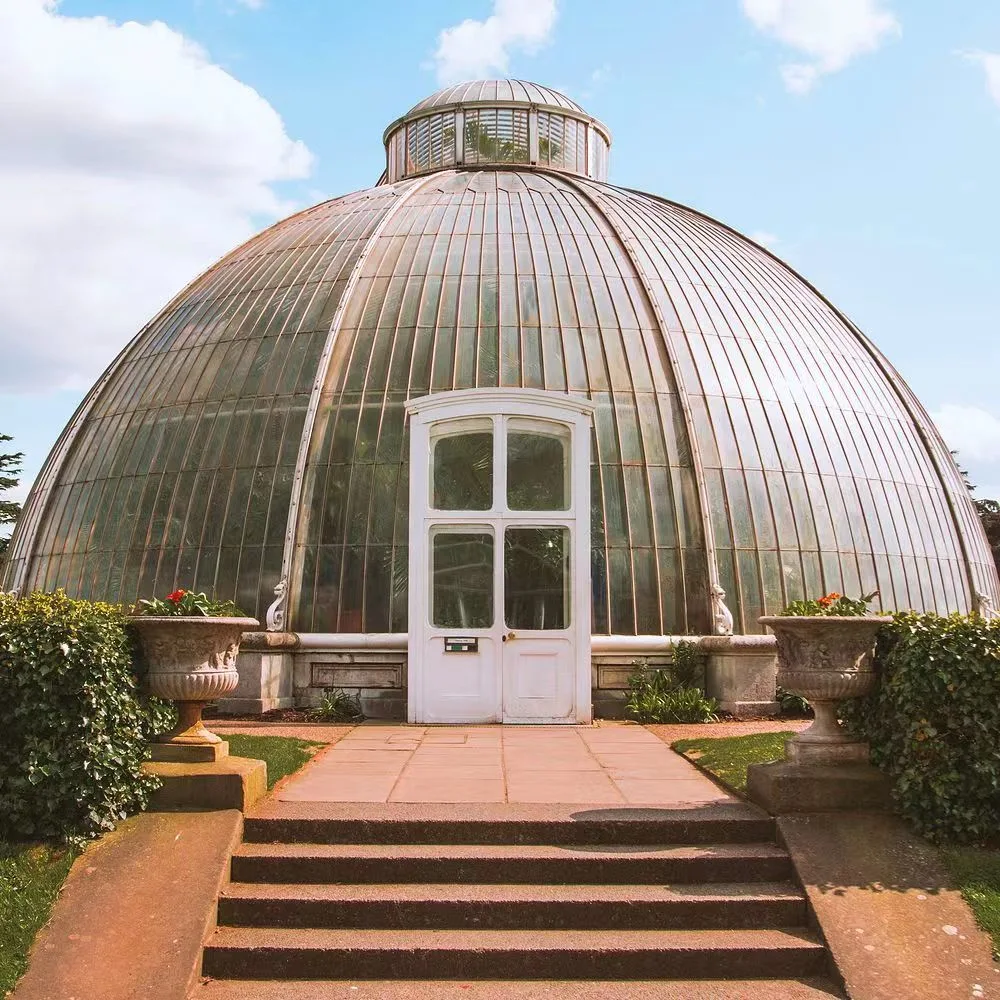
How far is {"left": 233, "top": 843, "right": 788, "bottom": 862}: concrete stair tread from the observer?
740 cm

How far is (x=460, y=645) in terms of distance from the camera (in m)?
14.0

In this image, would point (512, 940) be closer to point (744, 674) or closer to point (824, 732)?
point (824, 732)

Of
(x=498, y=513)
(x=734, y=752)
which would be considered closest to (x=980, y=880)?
(x=734, y=752)

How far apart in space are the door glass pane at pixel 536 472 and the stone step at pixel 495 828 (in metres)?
6.69

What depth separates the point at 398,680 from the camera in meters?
15.0

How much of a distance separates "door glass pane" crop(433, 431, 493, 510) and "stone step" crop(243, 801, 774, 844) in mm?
6622

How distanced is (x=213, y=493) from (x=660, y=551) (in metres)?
6.79

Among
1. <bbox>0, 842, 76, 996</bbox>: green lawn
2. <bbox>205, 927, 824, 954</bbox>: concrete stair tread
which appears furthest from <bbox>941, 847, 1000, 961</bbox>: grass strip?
<bbox>0, 842, 76, 996</bbox>: green lawn

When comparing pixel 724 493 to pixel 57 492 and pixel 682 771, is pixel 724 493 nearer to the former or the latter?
pixel 682 771

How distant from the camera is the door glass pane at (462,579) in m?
14.1

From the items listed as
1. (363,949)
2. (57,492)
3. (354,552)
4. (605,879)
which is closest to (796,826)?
(605,879)

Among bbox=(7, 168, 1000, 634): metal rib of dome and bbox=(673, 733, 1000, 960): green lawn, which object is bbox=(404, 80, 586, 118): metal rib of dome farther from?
bbox=(673, 733, 1000, 960): green lawn

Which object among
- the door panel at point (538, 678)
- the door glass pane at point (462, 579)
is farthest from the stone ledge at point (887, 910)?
the door glass pane at point (462, 579)

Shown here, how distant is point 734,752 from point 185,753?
5381 mm
